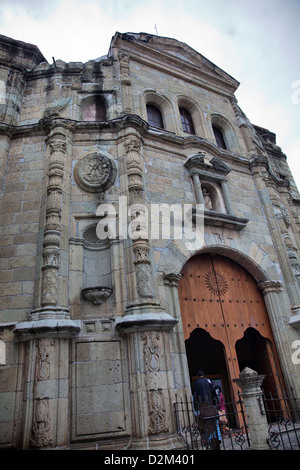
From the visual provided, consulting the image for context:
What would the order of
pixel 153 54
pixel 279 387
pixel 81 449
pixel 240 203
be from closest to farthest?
1. pixel 81 449
2. pixel 279 387
3. pixel 240 203
4. pixel 153 54

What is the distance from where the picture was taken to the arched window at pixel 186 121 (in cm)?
1023

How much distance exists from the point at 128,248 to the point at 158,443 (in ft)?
11.5

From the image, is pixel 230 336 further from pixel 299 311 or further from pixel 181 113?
pixel 181 113

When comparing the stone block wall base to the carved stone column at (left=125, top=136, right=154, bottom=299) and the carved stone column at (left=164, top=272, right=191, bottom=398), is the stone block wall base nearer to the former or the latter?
the carved stone column at (left=164, top=272, right=191, bottom=398)

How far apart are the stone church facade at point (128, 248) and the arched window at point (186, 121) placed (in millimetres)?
87

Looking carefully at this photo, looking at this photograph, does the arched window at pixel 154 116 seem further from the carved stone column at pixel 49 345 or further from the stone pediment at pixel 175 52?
the carved stone column at pixel 49 345

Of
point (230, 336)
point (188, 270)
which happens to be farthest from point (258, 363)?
point (188, 270)

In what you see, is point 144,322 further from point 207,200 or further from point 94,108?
point 94,108

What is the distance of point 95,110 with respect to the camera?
9.07m

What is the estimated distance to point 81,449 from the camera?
502 centimetres

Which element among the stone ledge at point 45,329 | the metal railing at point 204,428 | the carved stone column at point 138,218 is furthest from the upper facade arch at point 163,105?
the metal railing at point 204,428

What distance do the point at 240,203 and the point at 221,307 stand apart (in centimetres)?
321

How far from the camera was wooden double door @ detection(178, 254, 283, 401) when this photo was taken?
7.36 meters

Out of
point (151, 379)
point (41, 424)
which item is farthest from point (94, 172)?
point (41, 424)
